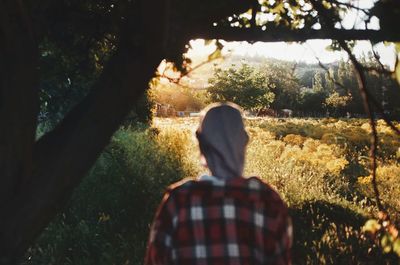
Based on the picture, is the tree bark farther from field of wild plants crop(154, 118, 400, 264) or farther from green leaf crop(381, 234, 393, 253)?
green leaf crop(381, 234, 393, 253)

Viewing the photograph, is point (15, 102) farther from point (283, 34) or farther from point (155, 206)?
point (155, 206)

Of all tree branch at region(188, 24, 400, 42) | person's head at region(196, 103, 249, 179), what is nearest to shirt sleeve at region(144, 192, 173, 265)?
person's head at region(196, 103, 249, 179)

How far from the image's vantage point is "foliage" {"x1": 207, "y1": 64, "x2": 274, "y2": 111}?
5397 cm

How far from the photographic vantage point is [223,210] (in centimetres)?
236

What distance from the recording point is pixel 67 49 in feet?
15.0

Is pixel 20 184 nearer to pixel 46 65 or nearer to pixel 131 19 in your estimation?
pixel 131 19

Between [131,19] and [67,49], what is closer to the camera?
[131,19]

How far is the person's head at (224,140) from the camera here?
234 cm

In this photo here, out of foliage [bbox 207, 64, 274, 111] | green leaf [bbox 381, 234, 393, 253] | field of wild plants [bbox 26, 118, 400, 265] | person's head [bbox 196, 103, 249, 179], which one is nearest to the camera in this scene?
person's head [bbox 196, 103, 249, 179]

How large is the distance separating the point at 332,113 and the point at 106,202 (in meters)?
70.2

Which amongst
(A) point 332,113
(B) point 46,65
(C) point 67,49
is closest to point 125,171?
(B) point 46,65

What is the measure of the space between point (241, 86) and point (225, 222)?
173 feet

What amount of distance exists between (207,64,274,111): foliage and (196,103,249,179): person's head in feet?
164

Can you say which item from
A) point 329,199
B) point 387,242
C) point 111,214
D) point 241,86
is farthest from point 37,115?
point 241,86
